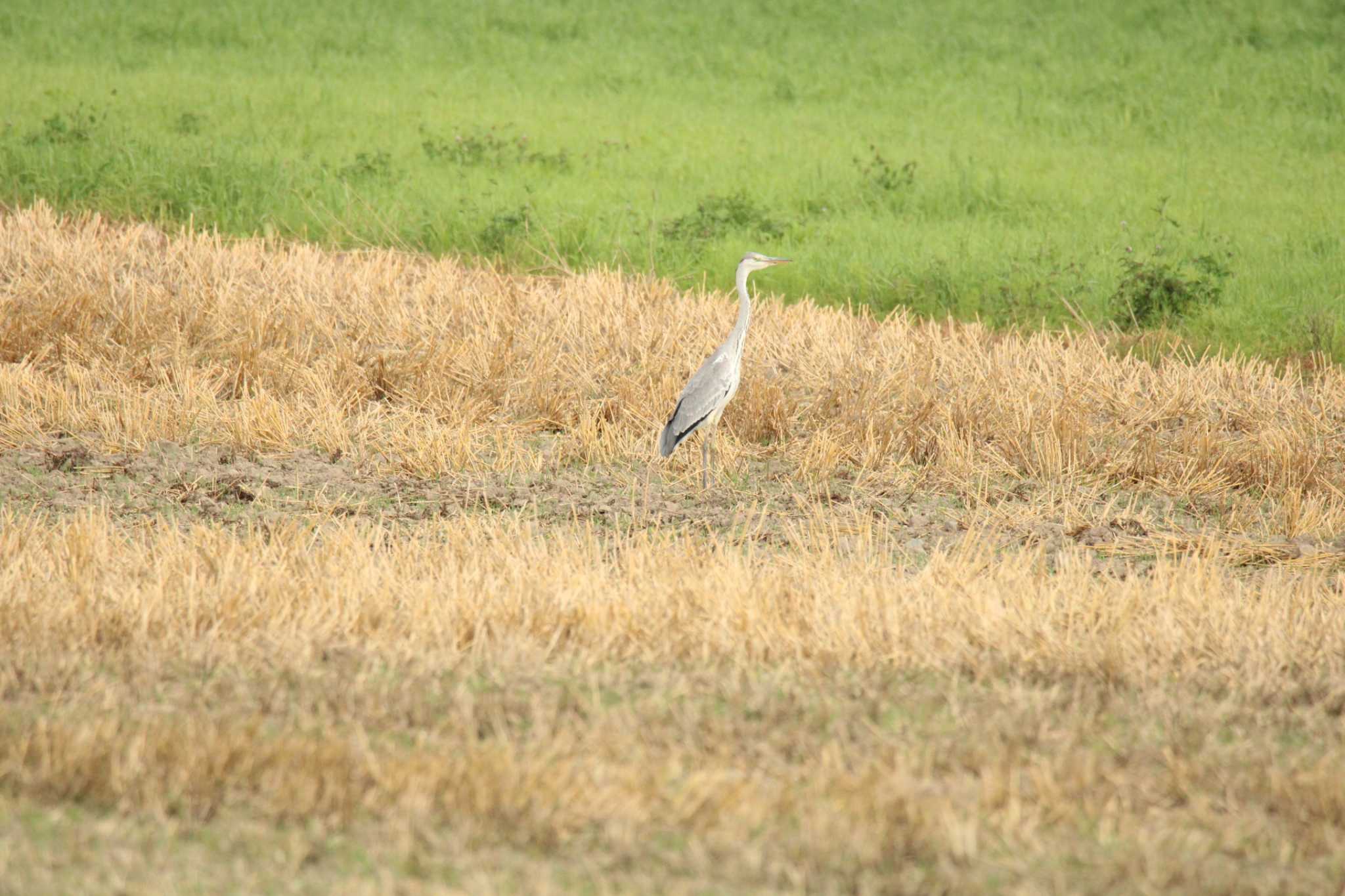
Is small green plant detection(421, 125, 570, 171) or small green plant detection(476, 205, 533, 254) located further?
small green plant detection(421, 125, 570, 171)

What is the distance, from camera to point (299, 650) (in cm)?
414

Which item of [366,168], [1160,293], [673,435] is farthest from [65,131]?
[1160,293]

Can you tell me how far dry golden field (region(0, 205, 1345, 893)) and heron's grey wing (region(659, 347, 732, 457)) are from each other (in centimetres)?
31

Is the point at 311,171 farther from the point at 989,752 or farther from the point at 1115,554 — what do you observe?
the point at 989,752

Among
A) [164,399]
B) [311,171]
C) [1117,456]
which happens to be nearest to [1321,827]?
[1117,456]

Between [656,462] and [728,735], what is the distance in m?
3.61

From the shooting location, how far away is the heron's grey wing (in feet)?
21.8

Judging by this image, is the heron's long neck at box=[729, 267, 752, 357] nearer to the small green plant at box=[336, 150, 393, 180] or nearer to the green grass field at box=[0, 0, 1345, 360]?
the green grass field at box=[0, 0, 1345, 360]

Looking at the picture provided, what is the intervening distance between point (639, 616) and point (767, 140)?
1305 centimetres

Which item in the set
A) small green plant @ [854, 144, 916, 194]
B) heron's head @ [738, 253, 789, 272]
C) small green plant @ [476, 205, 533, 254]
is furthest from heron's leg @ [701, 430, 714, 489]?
small green plant @ [854, 144, 916, 194]

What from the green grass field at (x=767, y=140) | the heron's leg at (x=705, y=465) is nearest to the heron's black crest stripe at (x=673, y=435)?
the heron's leg at (x=705, y=465)

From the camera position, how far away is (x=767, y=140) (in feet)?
55.2

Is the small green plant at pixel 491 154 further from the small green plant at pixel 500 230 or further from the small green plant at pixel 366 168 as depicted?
the small green plant at pixel 500 230

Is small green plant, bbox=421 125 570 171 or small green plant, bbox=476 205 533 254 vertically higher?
small green plant, bbox=421 125 570 171
